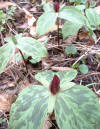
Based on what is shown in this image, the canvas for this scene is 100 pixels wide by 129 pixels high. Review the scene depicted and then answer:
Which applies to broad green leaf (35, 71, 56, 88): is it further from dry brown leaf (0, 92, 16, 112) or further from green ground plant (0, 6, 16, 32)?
green ground plant (0, 6, 16, 32)

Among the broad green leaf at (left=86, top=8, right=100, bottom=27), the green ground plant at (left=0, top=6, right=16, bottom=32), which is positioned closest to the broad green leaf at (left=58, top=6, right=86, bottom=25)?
the broad green leaf at (left=86, top=8, right=100, bottom=27)

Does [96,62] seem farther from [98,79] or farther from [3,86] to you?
[3,86]

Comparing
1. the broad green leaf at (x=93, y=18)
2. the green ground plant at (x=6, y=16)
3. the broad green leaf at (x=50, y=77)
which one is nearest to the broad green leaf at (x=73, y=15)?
the broad green leaf at (x=93, y=18)

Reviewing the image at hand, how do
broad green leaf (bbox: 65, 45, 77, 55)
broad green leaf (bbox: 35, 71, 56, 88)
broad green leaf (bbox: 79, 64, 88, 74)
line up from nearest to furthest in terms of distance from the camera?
1. broad green leaf (bbox: 35, 71, 56, 88)
2. broad green leaf (bbox: 79, 64, 88, 74)
3. broad green leaf (bbox: 65, 45, 77, 55)

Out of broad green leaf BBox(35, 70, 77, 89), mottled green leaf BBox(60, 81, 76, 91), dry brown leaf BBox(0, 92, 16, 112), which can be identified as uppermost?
broad green leaf BBox(35, 70, 77, 89)

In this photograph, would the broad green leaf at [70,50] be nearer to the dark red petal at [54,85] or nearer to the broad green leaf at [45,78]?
the broad green leaf at [45,78]

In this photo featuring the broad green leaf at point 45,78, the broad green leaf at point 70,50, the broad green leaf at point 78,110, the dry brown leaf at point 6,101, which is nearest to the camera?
the broad green leaf at point 78,110

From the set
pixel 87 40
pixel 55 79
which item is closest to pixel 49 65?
pixel 87 40

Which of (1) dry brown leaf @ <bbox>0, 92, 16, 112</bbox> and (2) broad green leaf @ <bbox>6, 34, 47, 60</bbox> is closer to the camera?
(2) broad green leaf @ <bbox>6, 34, 47, 60</bbox>
